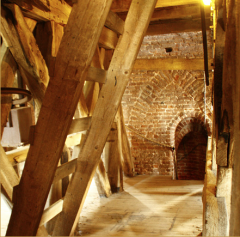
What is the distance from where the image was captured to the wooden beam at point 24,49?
6.11ft

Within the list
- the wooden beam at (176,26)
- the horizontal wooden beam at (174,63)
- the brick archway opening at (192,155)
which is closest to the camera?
the wooden beam at (176,26)

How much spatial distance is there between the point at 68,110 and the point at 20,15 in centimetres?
86

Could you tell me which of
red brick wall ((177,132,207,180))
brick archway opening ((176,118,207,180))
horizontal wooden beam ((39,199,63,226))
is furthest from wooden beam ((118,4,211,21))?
red brick wall ((177,132,207,180))

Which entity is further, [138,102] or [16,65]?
[138,102]

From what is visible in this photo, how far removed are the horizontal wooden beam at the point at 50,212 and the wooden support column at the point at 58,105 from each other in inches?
8.2

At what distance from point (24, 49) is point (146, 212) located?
2089 mm

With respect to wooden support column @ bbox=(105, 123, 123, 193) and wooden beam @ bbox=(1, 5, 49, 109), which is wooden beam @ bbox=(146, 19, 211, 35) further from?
wooden beam @ bbox=(1, 5, 49, 109)

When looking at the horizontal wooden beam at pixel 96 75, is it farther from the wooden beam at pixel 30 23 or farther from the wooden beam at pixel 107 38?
the wooden beam at pixel 30 23

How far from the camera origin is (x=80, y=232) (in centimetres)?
257

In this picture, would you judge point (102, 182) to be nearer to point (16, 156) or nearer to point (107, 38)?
point (16, 156)

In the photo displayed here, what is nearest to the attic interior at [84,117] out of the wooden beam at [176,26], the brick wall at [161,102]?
the wooden beam at [176,26]

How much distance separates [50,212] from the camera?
1888 mm

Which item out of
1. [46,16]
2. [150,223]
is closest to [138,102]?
[150,223]

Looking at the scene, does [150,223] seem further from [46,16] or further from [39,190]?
[46,16]
